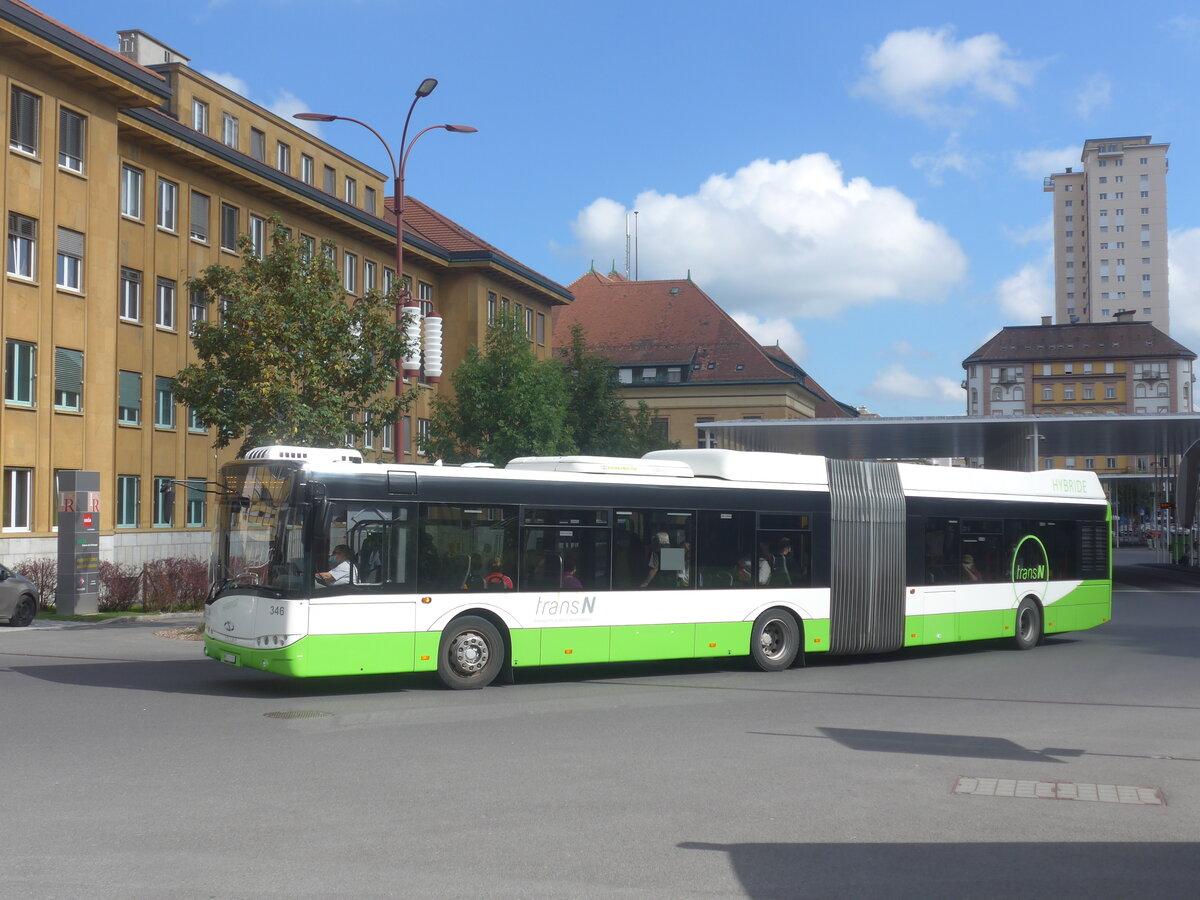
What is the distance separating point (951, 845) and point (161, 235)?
1385 inches

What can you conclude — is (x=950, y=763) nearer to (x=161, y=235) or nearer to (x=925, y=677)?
(x=925, y=677)

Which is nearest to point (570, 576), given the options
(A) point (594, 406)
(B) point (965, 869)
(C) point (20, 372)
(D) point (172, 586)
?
(B) point (965, 869)

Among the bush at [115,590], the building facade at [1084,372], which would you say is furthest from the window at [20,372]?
the building facade at [1084,372]

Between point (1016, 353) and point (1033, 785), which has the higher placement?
point (1016, 353)

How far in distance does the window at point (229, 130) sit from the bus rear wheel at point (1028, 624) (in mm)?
32134

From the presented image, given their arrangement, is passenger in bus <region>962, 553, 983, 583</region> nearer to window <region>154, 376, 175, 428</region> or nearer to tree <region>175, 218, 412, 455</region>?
tree <region>175, 218, 412, 455</region>

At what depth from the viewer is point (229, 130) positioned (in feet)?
147

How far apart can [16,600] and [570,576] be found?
45.5 ft

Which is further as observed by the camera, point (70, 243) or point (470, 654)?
point (70, 243)

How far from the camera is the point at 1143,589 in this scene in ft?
140

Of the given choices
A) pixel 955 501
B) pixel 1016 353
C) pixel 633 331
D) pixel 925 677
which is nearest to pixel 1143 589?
pixel 955 501

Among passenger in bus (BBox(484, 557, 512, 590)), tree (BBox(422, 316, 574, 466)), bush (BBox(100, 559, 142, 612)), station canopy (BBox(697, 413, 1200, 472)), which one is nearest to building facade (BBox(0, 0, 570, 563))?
bush (BBox(100, 559, 142, 612))

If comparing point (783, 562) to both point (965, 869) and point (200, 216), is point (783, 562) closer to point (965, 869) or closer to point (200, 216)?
point (965, 869)

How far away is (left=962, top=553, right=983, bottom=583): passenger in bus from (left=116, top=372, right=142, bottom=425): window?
81.6ft
